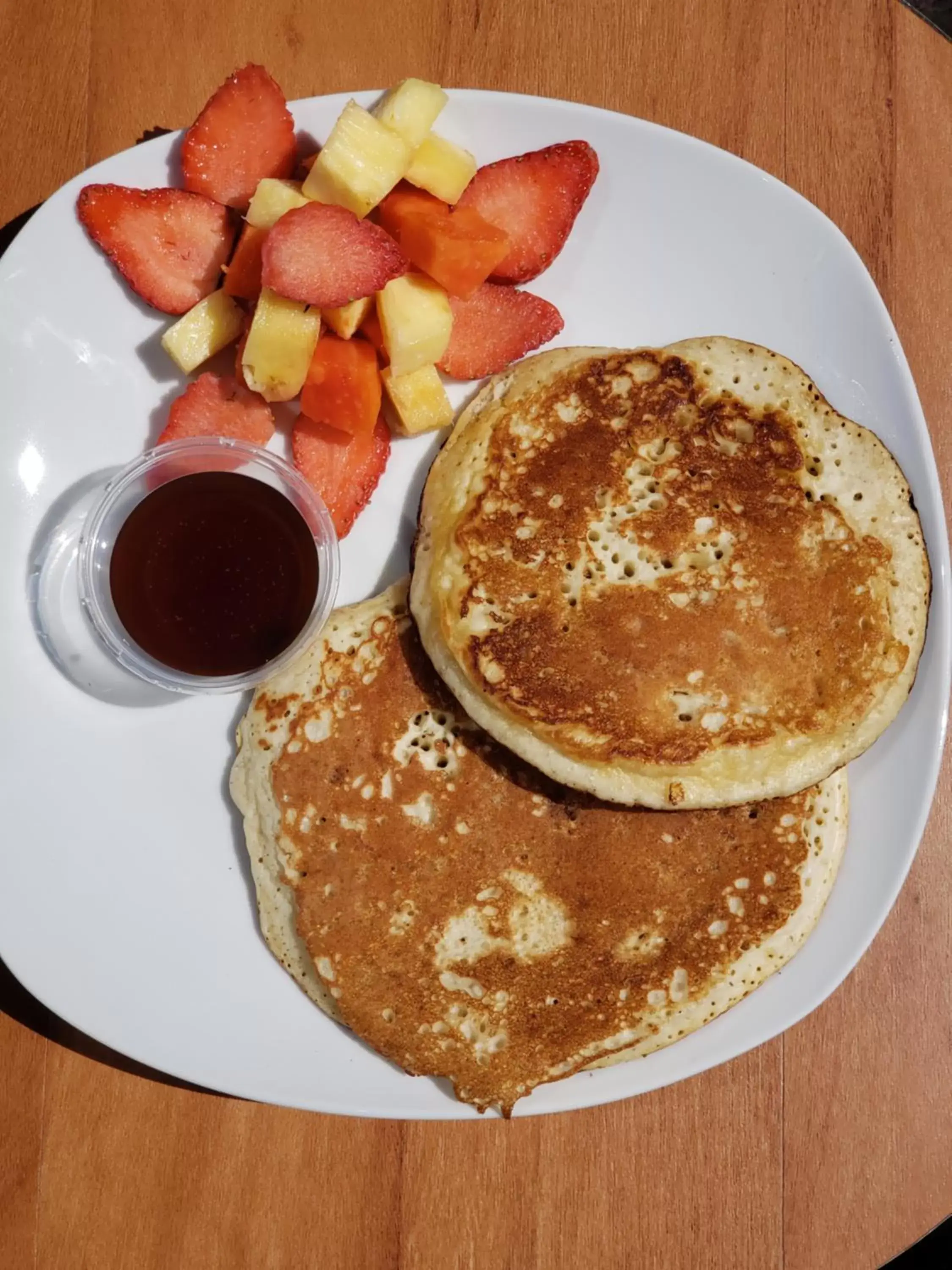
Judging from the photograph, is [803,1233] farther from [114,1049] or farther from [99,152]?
[99,152]

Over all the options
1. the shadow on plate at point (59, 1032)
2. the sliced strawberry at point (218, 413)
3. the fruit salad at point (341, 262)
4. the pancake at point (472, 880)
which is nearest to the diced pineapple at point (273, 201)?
the fruit salad at point (341, 262)

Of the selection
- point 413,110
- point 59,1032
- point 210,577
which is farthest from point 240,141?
point 59,1032

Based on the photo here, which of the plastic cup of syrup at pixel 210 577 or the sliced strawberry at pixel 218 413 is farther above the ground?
the sliced strawberry at pixel 218 413

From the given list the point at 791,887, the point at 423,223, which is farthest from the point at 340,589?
the point at 791,887

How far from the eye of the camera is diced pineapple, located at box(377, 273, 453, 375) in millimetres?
1475

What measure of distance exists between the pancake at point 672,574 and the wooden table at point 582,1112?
1.42 feet

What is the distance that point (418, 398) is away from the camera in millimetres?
1539

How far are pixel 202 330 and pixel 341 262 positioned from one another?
0.99 feet

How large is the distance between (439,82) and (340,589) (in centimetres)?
98

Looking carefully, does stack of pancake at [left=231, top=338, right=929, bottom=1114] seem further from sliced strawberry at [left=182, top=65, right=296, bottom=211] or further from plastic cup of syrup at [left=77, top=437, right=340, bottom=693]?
sliced strawberry at [left=182, top=65, right=296, bottom=211]

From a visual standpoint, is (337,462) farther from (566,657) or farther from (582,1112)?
(582,1112)

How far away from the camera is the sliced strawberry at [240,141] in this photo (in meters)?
1.51

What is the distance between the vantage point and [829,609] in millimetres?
1477

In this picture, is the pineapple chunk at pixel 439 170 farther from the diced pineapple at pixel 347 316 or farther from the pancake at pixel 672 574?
the pancake at pixel 672 574
